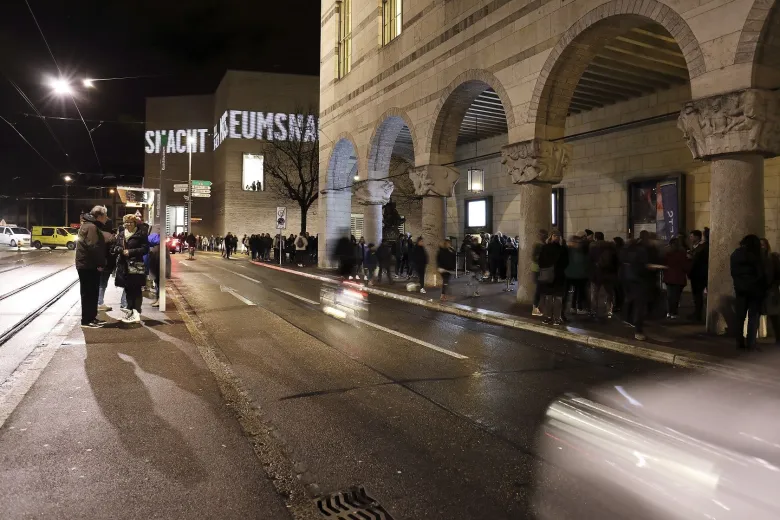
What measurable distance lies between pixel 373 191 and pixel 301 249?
380 inches

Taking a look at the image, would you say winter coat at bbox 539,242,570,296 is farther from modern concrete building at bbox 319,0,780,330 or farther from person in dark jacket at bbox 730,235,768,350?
person in dark jacket at bbox 730,235,768,350

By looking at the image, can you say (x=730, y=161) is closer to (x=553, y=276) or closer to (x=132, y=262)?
(x=553, y=276)

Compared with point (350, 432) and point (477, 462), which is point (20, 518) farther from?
point (477, 462)

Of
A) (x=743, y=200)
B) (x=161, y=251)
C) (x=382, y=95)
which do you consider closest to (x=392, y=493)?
(x=743, y=200)

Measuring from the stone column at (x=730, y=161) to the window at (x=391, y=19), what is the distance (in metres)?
12.1

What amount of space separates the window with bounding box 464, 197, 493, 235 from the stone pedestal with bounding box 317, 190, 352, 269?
5.41 metres

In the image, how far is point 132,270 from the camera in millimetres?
9422

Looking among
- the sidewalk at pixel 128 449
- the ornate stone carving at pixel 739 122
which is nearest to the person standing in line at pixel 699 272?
the ornate stone carving at pixel 739 122

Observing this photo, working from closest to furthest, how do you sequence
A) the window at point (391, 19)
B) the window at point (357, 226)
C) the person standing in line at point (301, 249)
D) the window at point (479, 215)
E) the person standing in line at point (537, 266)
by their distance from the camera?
Result: the person standing in line at point (537, 266) → the window at point (391, 19) → the window at point (479, 215) → the person standing in line at point (301, 249) → the window at point (357, 226)

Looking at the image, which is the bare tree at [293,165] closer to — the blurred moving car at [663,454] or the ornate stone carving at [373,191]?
the ornate stone carving at [373,191]

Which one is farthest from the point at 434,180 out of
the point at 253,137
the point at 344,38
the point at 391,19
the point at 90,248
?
the point at 253,137

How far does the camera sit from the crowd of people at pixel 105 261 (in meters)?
8.61

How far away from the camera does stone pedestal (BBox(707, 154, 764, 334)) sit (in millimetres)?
8477

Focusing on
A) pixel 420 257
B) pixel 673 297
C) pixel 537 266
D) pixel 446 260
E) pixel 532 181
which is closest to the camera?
pixel 537 266
